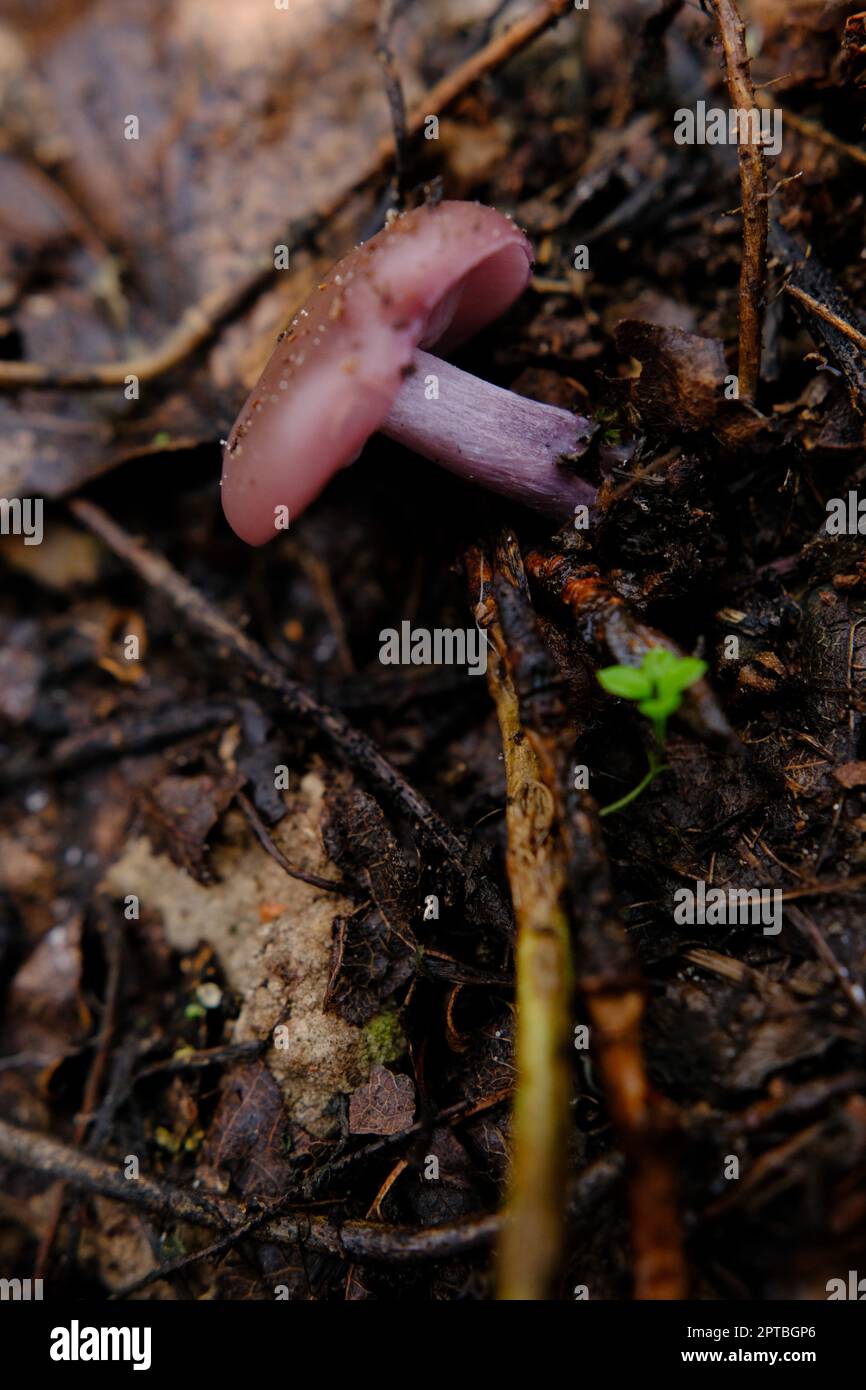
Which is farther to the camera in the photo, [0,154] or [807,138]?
[0,154]

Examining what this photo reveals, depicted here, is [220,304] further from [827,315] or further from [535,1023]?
[535,1023]

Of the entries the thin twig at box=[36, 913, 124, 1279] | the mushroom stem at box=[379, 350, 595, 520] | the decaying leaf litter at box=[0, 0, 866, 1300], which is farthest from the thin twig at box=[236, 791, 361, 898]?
the mushroom stem at box=[379, 350, 595, 520]

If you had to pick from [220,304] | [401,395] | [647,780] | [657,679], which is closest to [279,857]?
[647,780]

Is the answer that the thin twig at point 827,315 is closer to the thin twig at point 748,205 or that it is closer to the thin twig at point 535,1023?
the thin twig at point 748,205

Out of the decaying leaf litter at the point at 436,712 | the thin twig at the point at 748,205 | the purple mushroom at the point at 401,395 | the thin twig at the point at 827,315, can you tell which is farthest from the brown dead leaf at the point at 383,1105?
the thin twig at the point at 827,315
